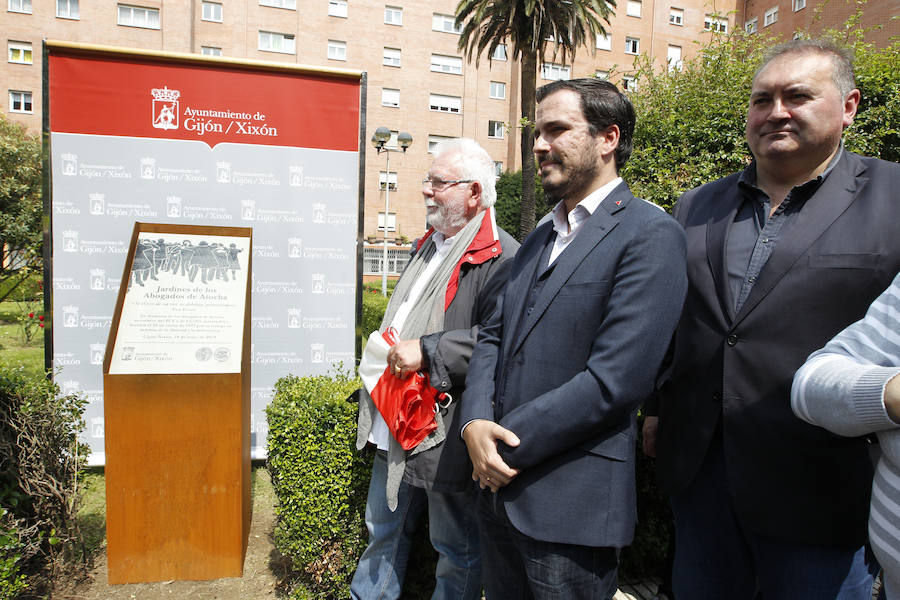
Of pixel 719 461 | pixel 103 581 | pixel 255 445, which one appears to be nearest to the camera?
pixel 719 461

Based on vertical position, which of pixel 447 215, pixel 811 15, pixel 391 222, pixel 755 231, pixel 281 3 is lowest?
pixel 755 231

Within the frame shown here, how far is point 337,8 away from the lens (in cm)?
3198

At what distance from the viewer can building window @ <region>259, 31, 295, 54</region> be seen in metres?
31.4

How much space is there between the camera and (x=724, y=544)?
1.77 meters

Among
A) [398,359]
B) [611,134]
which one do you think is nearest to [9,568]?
[398,359]

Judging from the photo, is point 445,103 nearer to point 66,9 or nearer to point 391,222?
point 391,222

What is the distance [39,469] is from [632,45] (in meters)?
40.7

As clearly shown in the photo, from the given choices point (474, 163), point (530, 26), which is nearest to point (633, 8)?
point (530, 26)

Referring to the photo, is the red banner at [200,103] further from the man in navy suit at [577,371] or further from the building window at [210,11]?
→ the building window at [210,11]

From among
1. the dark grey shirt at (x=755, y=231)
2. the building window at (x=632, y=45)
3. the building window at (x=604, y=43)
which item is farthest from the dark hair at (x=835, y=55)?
the building window at (x=632, y=45)

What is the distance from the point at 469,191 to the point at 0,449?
254cm

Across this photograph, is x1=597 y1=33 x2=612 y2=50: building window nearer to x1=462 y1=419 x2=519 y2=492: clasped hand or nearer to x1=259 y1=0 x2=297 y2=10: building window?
x1=259 y1=0 x2=297 y2=10: building window

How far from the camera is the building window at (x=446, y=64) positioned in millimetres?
33750

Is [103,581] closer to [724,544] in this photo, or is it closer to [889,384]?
[724,544]
